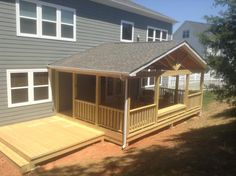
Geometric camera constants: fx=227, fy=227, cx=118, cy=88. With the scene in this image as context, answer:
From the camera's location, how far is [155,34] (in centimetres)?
1783

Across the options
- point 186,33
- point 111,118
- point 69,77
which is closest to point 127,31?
point 69,77

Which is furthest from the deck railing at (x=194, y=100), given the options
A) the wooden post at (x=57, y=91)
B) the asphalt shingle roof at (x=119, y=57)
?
the wooden post at (x=57, y=91)

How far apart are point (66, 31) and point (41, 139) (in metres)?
5.67

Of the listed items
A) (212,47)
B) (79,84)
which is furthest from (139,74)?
(79,84)

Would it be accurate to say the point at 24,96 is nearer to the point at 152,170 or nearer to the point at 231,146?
the point at 152,170

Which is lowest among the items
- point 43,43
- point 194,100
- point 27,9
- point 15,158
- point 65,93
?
point 15,158

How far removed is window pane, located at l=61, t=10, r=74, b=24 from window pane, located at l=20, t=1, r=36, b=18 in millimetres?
1542

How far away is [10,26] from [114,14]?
664 cm

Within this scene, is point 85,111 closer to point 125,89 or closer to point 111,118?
point 111,118

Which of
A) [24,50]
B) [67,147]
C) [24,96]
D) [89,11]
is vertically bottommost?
[67,147]

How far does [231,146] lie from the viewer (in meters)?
6.99

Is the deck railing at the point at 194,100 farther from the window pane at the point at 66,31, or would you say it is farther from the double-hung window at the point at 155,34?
the window pane at the point at 66,31

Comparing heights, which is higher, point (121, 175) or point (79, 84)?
point (79, 84)

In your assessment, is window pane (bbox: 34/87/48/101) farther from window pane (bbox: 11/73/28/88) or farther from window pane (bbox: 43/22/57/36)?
window pane (bbox: 43/22/57/36)
